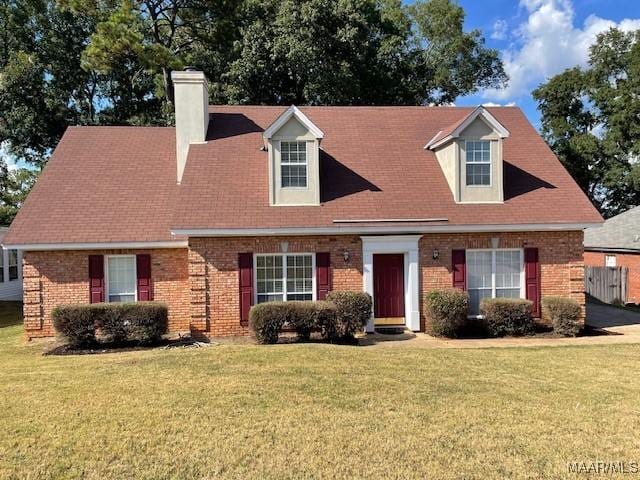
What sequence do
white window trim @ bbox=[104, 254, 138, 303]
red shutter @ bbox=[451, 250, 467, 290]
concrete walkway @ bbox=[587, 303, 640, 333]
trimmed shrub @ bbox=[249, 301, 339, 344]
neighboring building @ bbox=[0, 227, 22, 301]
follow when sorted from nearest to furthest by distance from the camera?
trimmed shrub @ bbox=[249, 301, 339, 344], white window trim @ bbox=[104, 254, 138, 303], red shutter @ bbox=[451, 250, 467, 290], concrete walkway @ bbox=[587, 303, 640, 333], neighboring building @ bbox=[0, 227, 22, 301]

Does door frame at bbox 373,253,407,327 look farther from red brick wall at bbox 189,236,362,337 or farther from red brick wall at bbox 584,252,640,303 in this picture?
red brick wall at bbox 584,252,640,303

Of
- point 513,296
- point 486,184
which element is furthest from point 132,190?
point 513,296

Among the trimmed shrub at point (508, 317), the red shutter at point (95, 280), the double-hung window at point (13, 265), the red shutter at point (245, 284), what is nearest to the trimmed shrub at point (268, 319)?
the red shutter at point (245, 284)

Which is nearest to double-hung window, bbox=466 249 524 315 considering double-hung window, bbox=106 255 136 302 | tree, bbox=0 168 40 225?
double-hung window, bbox=106 255 136 302

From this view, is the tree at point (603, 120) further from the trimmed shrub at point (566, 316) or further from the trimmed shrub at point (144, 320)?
the trimmed shrub at point (144, 320)

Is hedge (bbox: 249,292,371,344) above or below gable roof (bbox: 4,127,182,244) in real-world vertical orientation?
below

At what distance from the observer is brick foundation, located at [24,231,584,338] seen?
40.5 ft

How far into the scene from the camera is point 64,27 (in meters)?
25.8

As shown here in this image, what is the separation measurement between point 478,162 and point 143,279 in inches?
414

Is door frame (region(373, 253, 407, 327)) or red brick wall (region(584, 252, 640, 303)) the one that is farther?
red brick wall (region(584, 252, 640, 303))

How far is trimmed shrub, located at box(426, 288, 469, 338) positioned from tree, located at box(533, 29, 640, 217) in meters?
28.8

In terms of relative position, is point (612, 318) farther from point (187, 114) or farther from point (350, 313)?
point (187, 114)

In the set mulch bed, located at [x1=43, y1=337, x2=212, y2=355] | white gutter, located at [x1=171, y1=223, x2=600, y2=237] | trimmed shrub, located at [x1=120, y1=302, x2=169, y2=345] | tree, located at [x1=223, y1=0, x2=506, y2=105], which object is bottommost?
mulch bed, located at [x1=43, y1=337, x2=212, y2=355]

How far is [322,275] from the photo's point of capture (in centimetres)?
1275
